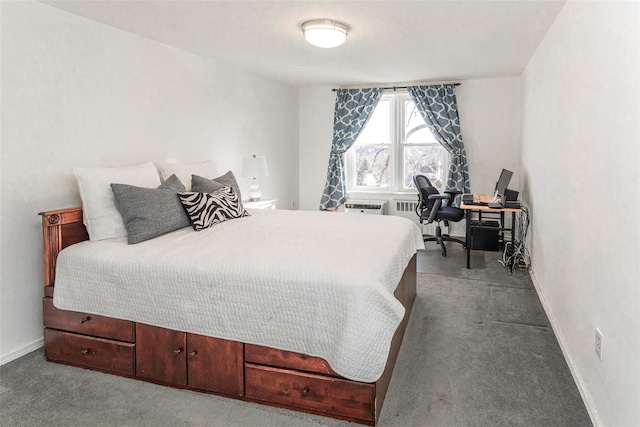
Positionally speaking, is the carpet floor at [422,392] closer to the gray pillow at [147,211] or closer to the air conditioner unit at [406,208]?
the gray pillow at [147,211]

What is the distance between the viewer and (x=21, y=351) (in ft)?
9.14

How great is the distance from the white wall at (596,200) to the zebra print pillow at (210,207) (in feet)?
8.02

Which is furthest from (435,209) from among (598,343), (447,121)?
(598,343)

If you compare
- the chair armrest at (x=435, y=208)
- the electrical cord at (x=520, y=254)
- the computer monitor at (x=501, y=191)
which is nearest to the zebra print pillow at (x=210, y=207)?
the chair armrest at (x=435, y=208)

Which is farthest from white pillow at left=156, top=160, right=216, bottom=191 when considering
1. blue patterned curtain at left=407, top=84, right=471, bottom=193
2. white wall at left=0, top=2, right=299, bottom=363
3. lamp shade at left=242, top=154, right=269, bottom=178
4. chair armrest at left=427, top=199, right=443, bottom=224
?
blue patterned curtain at left=407, top=84, right=471, bottom=193

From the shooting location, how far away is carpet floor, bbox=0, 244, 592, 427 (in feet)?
6.84

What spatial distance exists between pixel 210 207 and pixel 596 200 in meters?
2.52

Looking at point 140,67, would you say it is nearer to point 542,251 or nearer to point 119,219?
point 119,219

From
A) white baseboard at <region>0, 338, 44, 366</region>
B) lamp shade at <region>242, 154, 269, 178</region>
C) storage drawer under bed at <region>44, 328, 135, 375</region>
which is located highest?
lamp shade at <region>242, 154, 269, 178</region>

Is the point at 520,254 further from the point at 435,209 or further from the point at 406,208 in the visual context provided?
the point at 406,208

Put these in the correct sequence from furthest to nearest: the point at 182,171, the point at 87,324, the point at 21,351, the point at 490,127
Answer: the point at 490,127
the point at 182,171
the point at 21,351
the point at 87,324

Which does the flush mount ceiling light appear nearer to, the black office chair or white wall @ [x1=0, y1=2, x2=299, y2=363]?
white wall @ [x1=0, y1=2, x2=299, y2=363]

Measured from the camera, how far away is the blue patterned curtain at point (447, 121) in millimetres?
6184

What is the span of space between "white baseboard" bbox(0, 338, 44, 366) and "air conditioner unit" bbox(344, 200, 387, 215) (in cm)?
445
